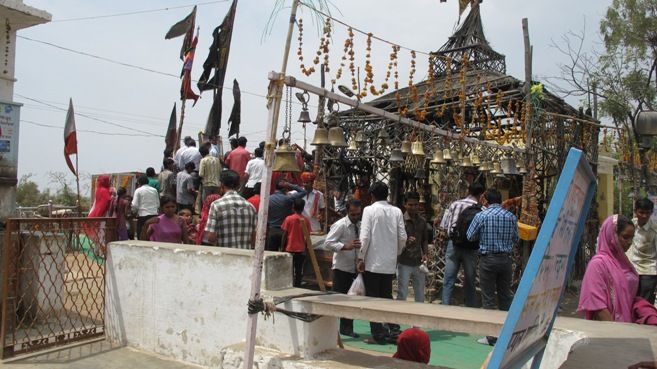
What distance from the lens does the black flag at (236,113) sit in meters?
12.2

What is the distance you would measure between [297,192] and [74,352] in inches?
170

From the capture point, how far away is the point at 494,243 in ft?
21.7

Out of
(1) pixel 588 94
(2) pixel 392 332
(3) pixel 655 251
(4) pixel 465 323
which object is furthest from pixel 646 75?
(4) pixel 465 323

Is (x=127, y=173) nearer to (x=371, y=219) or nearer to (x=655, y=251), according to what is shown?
(x=371, y=219)

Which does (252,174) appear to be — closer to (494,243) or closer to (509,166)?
(494,243)

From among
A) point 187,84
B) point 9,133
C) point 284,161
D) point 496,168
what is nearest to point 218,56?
point 187,84

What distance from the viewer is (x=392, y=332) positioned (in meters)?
6.57

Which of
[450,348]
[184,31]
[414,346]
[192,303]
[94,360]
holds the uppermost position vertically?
[184,31]

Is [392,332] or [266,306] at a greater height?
[266,306]

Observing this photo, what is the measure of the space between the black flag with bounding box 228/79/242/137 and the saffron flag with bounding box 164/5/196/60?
5.20ft

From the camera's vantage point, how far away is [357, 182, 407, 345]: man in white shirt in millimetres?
6078

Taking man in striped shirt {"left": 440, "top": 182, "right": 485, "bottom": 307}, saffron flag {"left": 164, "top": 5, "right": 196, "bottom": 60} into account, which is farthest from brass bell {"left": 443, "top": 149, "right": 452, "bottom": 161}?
saffron flag {"left": 164, "top": 5, "right": 196, "bottom": 60}

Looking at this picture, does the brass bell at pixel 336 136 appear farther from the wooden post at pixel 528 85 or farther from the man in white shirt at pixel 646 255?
the wooden post at pixel 528 85

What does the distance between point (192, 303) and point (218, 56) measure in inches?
316
